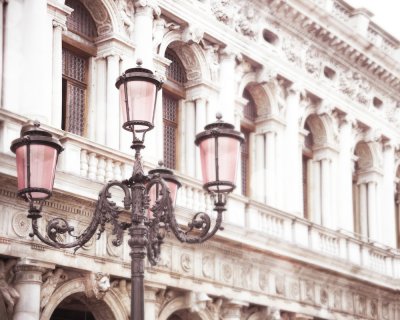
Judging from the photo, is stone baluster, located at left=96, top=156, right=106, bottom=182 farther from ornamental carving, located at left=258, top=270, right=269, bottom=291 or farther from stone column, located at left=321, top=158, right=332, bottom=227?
stone column, located at left=321, top=158, right=332, bottom=227

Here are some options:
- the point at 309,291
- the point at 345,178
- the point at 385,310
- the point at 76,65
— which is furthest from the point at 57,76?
the point at 385,310

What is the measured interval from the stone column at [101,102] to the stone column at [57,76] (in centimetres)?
106

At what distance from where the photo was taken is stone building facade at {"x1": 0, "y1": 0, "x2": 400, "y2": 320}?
14.1 meters

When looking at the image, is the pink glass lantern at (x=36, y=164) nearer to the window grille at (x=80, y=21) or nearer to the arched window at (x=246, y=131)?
the window grille at (x=80, y=21)

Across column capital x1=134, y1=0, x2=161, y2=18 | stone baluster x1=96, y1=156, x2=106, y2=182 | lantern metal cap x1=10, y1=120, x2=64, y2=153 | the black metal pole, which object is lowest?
the black metal pole

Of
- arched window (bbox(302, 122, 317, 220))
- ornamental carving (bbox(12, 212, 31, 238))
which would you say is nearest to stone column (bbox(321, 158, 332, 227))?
arched window (bbox(302, 122, 317, 220))

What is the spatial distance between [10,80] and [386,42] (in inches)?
536

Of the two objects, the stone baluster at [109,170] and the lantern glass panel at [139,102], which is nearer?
the lantern glass panel at [139,102]

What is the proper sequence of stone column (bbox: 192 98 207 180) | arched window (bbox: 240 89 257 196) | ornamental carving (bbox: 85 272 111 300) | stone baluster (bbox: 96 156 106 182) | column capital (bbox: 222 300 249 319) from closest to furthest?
ornamental carving (bbox: 85 272 111 300) → stone baluster (bbox: 96 156 106 182) → column capital (bbox: 222 300 249 319) → stone column (bbox: 192 98 207 180) → arched window (bbox: 240 89 257 196)

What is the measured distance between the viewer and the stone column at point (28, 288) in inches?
512

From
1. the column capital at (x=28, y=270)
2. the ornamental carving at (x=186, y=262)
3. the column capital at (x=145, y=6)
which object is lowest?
the column capital at (x=28, y=270)

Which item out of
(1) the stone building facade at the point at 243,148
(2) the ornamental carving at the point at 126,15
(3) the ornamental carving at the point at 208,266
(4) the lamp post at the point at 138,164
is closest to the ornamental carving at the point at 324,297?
(1) the stone building facade at the point at 243,148

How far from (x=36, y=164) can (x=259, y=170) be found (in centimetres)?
1093

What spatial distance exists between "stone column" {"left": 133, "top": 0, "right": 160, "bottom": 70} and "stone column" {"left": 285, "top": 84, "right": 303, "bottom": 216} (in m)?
4.49
